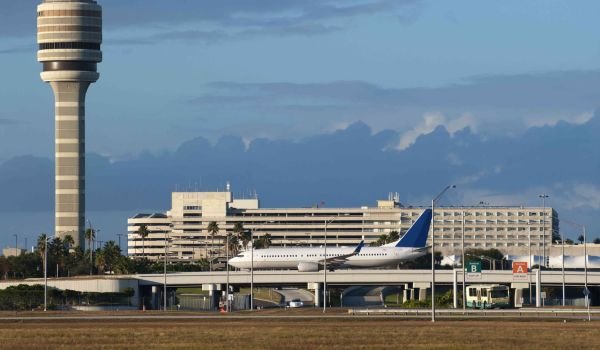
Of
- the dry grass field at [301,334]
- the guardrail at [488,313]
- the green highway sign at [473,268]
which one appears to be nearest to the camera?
the dry grass field at [301,334]

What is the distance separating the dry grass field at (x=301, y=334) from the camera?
72.4 metres

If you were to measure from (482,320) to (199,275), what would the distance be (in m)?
96.9

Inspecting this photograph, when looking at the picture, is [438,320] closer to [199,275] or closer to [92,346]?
[92,346]

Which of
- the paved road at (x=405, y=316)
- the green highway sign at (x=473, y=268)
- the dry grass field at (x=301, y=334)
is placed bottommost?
the dry grass field at (x=301, y=334)


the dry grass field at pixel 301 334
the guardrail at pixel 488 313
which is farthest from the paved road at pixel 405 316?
the dry grass field at pixel 301 334

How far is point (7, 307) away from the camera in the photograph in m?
156

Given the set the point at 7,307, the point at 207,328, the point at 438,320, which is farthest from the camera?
the point at 7,307

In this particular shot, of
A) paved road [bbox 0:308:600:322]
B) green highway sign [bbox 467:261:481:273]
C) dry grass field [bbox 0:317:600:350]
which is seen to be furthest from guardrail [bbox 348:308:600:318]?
dry grass field [bbox 0:317:600:350]

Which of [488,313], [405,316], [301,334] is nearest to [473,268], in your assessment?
[488,313]

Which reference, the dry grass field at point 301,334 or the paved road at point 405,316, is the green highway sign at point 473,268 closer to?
the paved road at point 405,316

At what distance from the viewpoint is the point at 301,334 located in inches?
3253

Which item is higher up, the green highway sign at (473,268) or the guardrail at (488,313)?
the green highway sign at (473,268)

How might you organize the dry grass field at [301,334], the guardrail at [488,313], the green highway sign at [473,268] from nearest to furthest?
the dry grass field at [301,334] < the guardrail at [488,313] < the green highway sign at [473,268]

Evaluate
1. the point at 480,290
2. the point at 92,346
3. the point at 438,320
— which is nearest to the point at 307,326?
the point at 438,320
